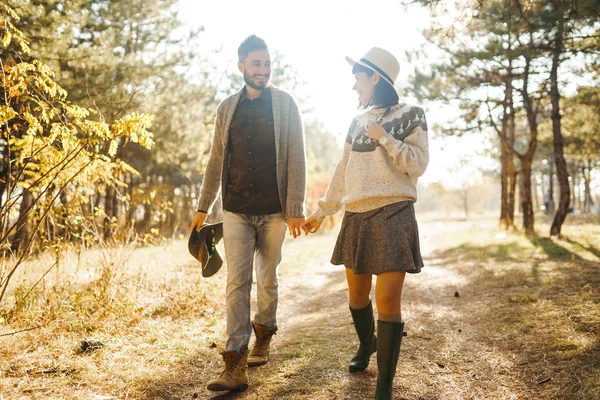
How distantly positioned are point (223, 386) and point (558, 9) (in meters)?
6.14

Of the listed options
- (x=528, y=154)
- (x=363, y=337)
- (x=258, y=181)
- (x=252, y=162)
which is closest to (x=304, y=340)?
(x=363, y=337)

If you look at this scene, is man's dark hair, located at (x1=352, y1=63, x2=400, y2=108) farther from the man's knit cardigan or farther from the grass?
the grass

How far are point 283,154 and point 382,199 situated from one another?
82cm

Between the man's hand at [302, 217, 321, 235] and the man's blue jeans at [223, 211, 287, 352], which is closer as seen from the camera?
the man's blue jeans at [223, 211, 287, 352]

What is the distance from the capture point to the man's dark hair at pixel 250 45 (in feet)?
10.1

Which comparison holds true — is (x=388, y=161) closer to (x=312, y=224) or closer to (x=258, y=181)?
(x=312, y=224)

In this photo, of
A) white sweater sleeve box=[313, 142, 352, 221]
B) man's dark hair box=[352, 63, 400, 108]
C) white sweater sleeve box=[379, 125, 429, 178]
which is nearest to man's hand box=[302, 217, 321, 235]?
white sweater sleeve box=[313, 142, 352, 221]

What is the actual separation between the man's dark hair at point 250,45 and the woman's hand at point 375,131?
3.25 ft

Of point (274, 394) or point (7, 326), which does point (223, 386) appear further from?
point (7, 326)

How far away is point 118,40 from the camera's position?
11.1 metres

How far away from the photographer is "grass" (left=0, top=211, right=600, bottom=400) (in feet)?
9.11

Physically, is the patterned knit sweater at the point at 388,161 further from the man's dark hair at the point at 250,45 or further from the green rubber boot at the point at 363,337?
the man's dark hair at the point at 250,45

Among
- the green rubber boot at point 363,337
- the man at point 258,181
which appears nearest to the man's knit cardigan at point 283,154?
the man at point 258,181

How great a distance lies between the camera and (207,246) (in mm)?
3420
